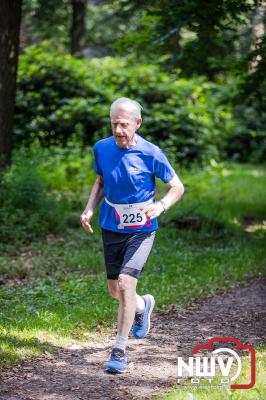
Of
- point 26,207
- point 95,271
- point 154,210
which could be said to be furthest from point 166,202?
point 26,207

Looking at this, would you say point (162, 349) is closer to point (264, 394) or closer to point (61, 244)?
point (264, 394)

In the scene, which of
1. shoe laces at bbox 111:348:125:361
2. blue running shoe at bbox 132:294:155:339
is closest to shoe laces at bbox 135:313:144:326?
blue running shoe at bbox 132:294:155:339

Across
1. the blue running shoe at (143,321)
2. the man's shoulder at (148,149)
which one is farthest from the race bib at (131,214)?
the blue running shoe at (143,321)

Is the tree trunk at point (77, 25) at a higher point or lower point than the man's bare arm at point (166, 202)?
higher

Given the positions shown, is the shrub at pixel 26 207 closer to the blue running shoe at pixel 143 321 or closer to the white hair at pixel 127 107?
the blue running shoe at pixel 143 321

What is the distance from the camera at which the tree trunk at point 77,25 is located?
21.9 metres

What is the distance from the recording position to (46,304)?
7.52 m

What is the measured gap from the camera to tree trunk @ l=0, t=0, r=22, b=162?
10867 mm

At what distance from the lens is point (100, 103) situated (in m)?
16.6

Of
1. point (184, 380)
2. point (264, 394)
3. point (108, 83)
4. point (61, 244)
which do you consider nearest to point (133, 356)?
point (184, 380)

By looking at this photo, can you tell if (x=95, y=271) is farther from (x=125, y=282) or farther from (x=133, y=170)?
(x=133, y=170)

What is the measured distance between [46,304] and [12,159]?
→ 19.0 ft
